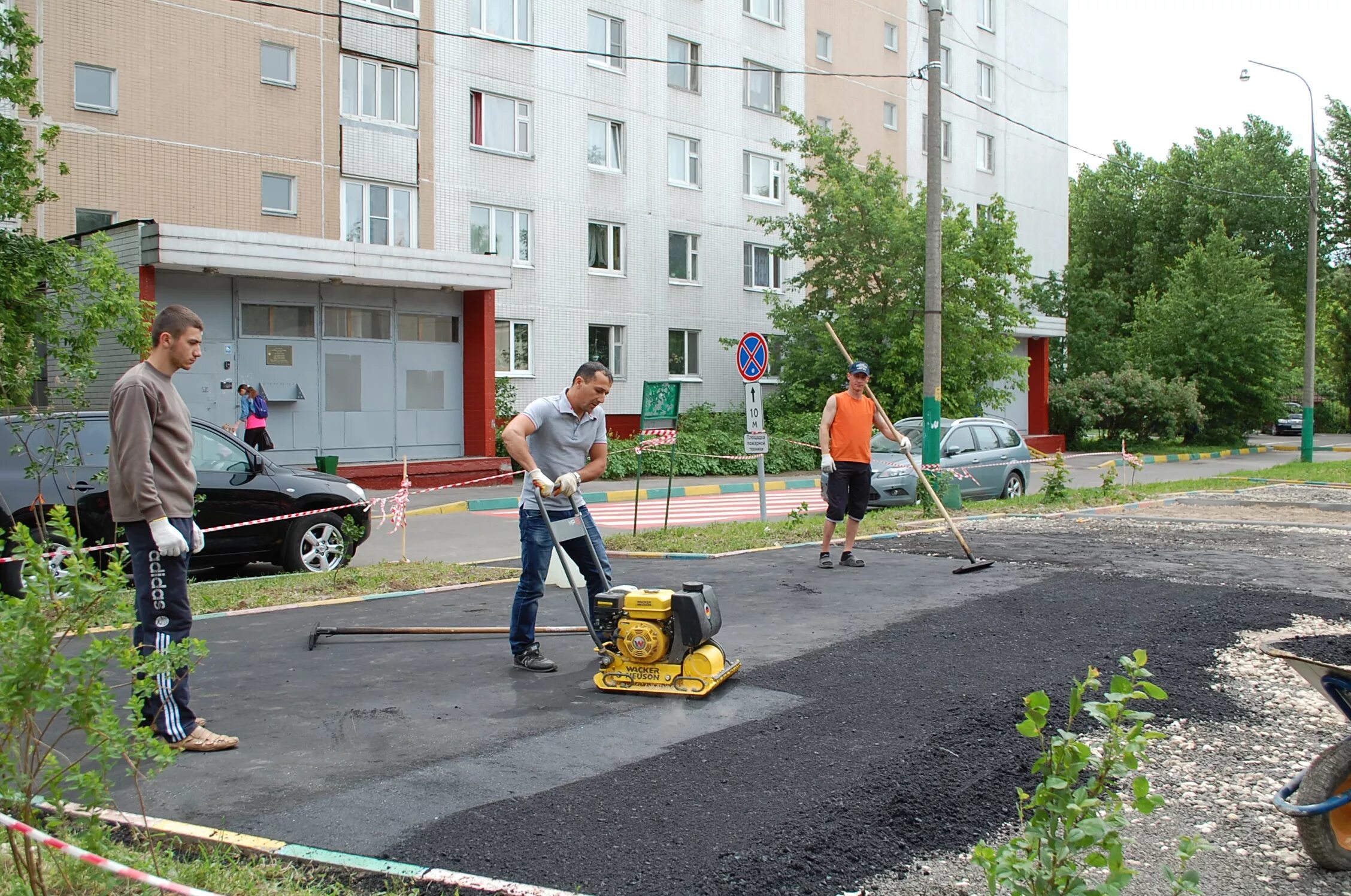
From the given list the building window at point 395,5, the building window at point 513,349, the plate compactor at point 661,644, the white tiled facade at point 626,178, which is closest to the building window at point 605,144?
the white tiled facade at point 626,178

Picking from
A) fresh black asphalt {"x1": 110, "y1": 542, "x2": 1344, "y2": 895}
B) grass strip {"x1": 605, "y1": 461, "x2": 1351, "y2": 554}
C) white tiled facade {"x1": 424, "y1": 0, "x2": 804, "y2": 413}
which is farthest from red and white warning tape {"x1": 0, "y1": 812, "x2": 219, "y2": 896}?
white tiled facade {"x1": 424, "y1": 0, "x2": 804, "y2": 413}

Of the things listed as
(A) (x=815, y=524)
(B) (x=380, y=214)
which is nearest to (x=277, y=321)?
(B) (x=380, y=214)

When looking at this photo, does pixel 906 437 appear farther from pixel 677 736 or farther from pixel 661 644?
pixel 677 736

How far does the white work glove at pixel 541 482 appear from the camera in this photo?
6465 millimetres

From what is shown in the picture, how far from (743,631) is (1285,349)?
128 feet

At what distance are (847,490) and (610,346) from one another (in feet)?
63.8

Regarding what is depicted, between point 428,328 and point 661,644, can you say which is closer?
point 661,644

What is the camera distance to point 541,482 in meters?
6.46

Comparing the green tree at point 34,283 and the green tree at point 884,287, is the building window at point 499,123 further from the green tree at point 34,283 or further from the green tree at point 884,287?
the green tree at point 34,283

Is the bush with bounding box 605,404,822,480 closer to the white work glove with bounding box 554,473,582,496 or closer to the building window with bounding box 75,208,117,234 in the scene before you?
the building window with bounding box 75,208,117,234

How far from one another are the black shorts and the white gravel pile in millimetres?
4547

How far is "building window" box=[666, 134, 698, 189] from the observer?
3112 cm

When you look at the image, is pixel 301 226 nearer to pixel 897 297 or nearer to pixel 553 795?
pixel 897 297

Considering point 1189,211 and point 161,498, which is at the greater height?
point 1189,211
